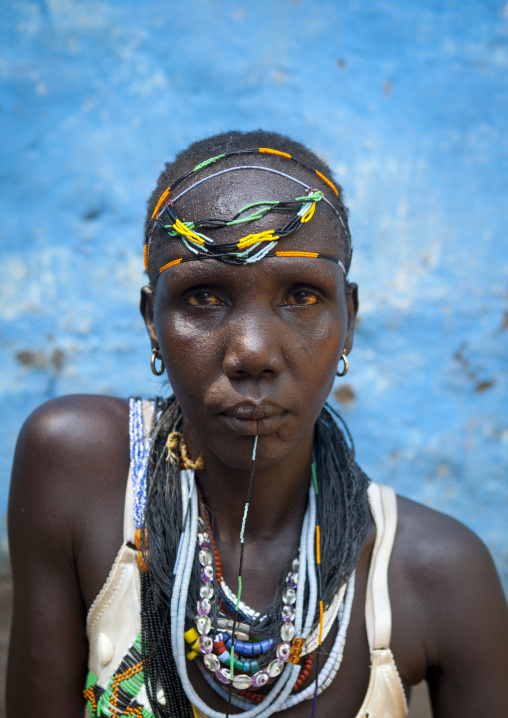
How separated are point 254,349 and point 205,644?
80 centimetres

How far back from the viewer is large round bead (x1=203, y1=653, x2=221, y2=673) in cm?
178

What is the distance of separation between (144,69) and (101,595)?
8.26 ft

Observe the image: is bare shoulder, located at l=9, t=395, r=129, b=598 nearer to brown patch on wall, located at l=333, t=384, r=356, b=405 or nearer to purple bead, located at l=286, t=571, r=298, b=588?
purple bead, located at l=286, t=571, r=298, b=588

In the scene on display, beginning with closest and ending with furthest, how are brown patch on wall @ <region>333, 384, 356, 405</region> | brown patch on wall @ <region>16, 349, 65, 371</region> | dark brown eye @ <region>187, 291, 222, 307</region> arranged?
dark brown eye @ <region>187, 291, 222, 307</region> < brown patch on wall @ <region>333, 384, 356, 405</region> < brown patch on wall @ <region>16, 349, 65, 371</region>

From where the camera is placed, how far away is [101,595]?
1.87 metres

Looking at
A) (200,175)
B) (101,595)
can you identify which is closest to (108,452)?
(101,595)

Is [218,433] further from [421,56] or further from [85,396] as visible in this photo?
[421,56]

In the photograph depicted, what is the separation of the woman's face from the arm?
1.41 ft

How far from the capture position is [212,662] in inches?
70.1

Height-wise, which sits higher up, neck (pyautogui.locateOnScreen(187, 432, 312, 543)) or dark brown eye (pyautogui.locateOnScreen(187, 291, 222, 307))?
dark brown eye (pyautogui.locateOnScreen(187, 291, 222, 307))

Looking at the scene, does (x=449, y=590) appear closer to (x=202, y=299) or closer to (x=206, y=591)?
(x=206, y=591)

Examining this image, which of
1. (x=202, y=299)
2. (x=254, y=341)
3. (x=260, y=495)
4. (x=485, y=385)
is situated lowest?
(x=260, y=495)

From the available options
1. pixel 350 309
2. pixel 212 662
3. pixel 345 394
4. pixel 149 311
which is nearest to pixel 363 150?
pixel 345 394

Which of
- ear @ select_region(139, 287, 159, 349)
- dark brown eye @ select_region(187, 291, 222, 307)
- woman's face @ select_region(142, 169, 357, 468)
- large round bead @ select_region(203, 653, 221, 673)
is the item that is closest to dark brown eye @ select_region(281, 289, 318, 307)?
woman's face @ select_region(142, 169, 357, 468)
